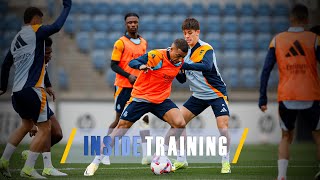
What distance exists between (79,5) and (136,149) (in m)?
11.3

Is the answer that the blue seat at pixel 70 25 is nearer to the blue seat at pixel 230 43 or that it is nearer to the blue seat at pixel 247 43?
the blue seat at pixel 230 43

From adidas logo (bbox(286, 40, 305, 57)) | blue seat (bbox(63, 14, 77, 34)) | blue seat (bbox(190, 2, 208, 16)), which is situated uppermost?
blue seat (bbox(190, 2, 208, 16))

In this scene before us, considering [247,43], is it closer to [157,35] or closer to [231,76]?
[231,76]

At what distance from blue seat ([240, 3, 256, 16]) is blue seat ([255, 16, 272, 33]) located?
0.39 metres

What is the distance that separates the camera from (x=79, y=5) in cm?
2425

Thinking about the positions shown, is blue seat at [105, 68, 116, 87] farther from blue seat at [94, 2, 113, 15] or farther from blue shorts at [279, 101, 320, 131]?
blue shorts at [279, 101, 320, 131]

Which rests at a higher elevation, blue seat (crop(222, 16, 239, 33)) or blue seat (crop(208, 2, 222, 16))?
blue seat (crop(208, 2, 222, 16))

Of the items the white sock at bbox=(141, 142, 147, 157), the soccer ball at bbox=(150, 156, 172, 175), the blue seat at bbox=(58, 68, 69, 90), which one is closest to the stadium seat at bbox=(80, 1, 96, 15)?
the blue seat at bbox=(58, 68, 69, 90)

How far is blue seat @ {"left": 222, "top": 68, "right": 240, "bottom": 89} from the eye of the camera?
2078 centimetres

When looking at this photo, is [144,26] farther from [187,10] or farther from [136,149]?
[136,149]

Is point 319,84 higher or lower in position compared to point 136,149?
higher

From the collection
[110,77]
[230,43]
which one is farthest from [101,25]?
[230,43]

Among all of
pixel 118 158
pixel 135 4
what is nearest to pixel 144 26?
pixel 135 4

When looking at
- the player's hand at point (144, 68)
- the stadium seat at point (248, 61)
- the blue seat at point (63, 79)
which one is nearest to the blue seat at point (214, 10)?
the stadium seat at point (248, 61)
